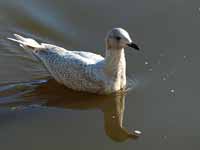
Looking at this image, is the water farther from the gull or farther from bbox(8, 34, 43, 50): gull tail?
bbox(8, 34, 43, 50): gull tail

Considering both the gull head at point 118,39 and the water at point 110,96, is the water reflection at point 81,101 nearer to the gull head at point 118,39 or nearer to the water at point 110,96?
the water at point 110,96

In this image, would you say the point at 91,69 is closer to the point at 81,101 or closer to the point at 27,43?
the point at 81,101

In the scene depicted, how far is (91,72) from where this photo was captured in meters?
8.84

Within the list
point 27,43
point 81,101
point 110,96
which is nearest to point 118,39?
point 110,96

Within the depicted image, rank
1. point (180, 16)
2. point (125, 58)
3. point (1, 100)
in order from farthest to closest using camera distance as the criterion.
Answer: point (180, 16)
point (125, 58)
point (1, 100)

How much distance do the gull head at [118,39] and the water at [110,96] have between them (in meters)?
0.72

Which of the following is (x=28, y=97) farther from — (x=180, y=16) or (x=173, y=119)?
(x=180, y=16)

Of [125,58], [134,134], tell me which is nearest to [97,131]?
[134,134]

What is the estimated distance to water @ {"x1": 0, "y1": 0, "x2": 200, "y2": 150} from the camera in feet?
26.8

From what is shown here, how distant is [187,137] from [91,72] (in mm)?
1632

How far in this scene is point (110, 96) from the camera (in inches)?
352

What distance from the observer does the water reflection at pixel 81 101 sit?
8.66m

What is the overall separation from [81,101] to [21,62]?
1295 millimetres

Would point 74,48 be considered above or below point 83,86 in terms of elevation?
above
